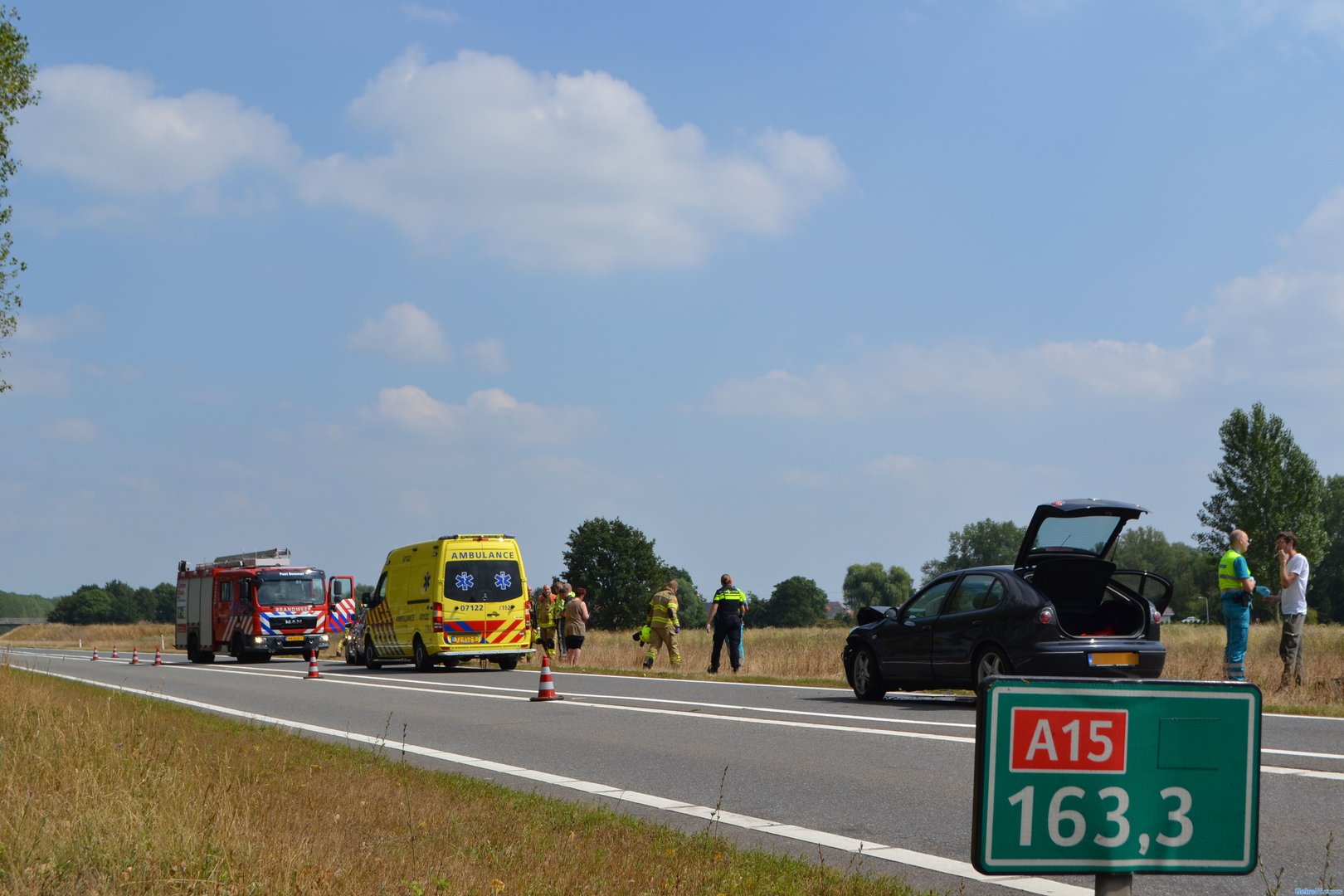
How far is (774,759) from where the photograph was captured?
10914 mm

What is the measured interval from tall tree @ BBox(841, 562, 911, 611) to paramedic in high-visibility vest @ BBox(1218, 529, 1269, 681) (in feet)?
441

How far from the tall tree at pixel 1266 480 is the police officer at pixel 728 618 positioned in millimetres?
63210

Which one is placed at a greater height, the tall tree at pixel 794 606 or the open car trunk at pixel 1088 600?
the open car trunk at pixel 1088 600

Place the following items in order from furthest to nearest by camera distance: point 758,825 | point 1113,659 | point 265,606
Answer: point 265,606, point 1113,659, point 758,825

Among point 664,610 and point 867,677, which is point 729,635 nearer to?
point 664,610

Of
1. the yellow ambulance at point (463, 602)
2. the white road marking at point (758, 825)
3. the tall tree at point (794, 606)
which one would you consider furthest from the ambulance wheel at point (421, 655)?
the tall tree at point (794, 606)

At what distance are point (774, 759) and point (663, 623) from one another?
45.3ft

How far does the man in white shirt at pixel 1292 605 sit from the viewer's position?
52.4 feet

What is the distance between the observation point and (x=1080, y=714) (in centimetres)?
308

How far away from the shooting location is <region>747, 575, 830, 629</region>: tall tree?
146m

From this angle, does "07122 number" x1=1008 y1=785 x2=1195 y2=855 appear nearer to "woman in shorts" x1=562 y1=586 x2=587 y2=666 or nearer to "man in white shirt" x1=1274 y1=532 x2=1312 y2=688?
"man in white shirt" x1=1274 y1=532 x2=1312 y2=688

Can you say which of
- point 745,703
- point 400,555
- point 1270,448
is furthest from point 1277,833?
point 1270,448

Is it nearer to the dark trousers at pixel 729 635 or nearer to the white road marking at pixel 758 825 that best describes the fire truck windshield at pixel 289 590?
the dark trousers at pixel 729 635

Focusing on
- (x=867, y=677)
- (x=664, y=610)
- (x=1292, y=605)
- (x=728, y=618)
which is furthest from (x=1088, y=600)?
(x=664, y=610)
